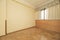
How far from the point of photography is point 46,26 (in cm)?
418

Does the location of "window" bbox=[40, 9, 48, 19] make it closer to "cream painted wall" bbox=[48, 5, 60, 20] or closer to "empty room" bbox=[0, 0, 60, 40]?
"empty room" bbox=[0, 0, 60, 40]

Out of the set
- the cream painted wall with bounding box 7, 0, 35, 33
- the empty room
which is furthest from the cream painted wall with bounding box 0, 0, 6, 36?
the cream painted wall with bounding box 7, 0, 35, 33

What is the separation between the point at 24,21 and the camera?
4359mm

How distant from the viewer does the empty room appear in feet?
8.49

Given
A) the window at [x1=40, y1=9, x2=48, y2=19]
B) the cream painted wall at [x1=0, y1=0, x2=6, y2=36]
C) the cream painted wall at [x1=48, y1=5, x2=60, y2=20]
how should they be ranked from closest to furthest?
the cream painted wall at [x1=0, y1=0, x2=6, y2=36] < the cream painted wall at [x1=48, y1=5, x2=60, y2=20] < the window at [x1=40, y1=9, x2=48, y2=19]

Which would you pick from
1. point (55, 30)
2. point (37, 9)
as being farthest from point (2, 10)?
point (37, 9)

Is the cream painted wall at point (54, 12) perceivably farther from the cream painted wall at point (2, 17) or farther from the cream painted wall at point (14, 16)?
the cream painted wall at point (2, 17)

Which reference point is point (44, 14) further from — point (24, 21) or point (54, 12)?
point (24, 21)

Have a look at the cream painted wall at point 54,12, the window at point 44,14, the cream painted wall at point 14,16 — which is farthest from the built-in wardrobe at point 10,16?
the cream painted wall at point 54,12

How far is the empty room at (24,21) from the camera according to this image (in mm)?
2588

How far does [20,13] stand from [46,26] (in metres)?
1.70

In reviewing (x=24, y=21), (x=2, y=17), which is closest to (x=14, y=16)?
(x=2, y=17)

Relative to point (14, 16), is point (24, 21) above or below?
below

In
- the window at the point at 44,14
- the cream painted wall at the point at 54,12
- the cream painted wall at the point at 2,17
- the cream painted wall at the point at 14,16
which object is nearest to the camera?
the cream painted wall at the point at 2,17
